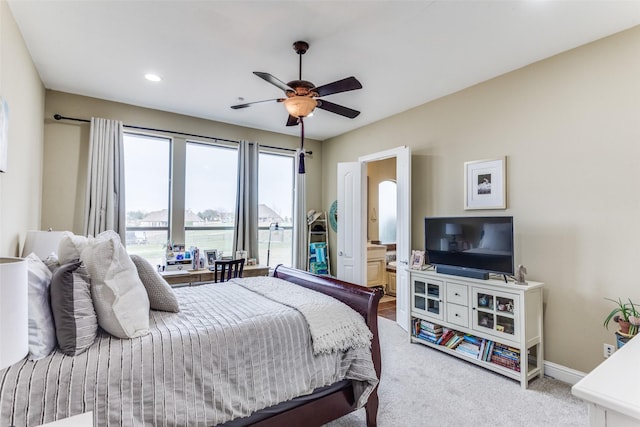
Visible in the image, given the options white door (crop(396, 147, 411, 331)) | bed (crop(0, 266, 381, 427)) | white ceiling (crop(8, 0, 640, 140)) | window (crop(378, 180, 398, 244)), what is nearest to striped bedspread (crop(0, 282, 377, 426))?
bed (crop(0, 266, 381, 427))

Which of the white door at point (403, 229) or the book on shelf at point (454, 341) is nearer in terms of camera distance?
the book on shelf at point (454, 341)

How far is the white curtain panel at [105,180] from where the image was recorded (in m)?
3.67

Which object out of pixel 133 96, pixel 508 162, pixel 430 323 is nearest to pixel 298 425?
pixel 430 323

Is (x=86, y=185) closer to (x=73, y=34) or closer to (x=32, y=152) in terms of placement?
(x=32, y=152)

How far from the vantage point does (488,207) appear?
3.24 meters

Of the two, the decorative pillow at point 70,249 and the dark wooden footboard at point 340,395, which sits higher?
the decorative pillow at point 70,249

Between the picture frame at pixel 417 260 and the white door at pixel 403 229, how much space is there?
0.84ft

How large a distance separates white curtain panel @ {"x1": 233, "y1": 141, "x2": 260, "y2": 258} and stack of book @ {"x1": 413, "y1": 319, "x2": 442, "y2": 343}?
8.19 feet

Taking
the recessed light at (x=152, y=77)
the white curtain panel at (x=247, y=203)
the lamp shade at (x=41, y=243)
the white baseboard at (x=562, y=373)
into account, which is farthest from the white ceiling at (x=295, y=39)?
the white baseboard at (x=562, y=373)

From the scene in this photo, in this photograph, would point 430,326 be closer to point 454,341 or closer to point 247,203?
point 454,341

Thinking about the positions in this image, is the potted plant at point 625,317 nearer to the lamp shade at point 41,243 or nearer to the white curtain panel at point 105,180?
the lamp shade at point 41,243

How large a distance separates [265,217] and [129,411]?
12.9 ft

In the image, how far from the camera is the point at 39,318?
1.31m

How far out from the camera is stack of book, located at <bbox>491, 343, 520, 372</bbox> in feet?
8.80
